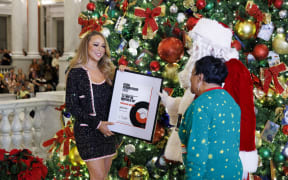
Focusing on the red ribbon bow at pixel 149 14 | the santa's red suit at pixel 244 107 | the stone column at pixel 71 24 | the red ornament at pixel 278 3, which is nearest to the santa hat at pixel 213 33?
the santa's red suit at pixel 244 107

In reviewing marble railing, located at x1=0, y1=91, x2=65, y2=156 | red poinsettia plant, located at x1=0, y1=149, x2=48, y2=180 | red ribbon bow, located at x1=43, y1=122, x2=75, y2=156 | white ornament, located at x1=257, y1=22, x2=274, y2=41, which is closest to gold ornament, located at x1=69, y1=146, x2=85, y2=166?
red ribbon bow, located at x1=43, y1=122, x2=75, y2=156

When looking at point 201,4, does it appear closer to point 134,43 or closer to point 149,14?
point 149,14

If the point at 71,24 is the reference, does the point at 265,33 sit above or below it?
below

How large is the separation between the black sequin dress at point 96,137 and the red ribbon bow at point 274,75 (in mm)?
1930

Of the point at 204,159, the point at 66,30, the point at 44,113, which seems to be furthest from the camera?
the point at 66,30

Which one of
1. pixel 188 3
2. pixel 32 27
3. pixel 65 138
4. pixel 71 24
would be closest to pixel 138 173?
pixel 65 138

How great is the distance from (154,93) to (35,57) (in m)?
13.1

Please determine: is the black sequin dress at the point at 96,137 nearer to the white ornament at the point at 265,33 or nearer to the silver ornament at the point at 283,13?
the white ornament at the point at 265,33

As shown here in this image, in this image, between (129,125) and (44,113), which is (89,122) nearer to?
(129,125)

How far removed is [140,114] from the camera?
323 cm

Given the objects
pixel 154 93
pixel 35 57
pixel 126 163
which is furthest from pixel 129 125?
pixel 35 57

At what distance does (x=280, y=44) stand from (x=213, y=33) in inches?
69.5

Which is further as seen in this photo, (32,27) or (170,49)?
(32,27)

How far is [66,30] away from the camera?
7.60 metres
